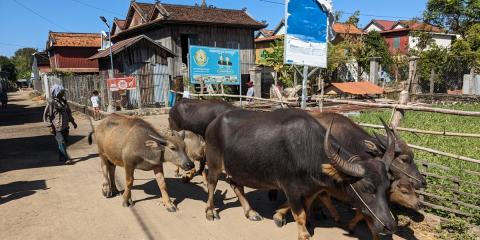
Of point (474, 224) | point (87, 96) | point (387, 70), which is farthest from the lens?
point (387, 70)

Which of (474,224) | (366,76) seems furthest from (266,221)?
(366,76)

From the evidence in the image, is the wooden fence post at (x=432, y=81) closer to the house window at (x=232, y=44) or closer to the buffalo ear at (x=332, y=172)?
the house window at (x=232, y=44)

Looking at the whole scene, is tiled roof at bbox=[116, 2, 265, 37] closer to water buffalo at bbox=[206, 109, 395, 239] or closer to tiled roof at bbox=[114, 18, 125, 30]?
tiled roof at bbox=[114, 18, 125, 30]

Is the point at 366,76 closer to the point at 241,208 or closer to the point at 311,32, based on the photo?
the point at 311,32

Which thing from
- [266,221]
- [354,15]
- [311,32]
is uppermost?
[354,15]

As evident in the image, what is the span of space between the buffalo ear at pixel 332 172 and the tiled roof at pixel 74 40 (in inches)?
1530

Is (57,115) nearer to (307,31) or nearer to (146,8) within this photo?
(307,31)

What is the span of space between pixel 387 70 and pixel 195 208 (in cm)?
2593

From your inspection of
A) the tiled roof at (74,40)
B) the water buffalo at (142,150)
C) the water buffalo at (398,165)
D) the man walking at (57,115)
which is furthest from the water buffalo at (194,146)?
the tiled roof at (74,40)

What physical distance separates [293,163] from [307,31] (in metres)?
3.94

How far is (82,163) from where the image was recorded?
885cm

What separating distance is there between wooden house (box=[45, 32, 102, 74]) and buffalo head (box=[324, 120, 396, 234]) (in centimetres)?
3753

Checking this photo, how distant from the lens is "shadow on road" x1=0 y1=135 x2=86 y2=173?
28.8 feet

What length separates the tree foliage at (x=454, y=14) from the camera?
1003 inches
